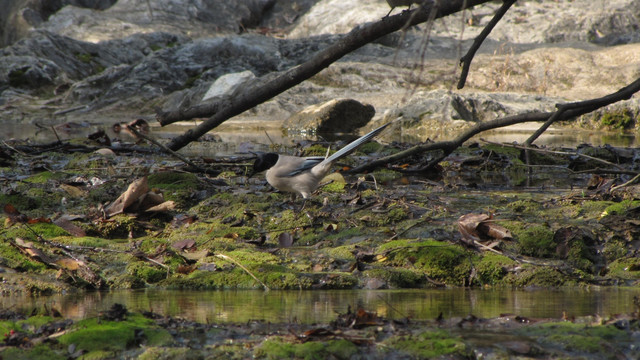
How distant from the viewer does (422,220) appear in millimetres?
4805

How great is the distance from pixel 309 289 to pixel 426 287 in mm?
660

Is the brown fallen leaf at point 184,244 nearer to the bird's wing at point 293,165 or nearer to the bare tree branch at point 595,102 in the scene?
the bird's wing at point 293,165

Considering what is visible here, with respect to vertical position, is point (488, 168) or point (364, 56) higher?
point (364, 56)

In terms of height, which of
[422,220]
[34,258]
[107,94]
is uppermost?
[107,94]

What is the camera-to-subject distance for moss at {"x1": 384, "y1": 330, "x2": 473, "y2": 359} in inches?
97.5

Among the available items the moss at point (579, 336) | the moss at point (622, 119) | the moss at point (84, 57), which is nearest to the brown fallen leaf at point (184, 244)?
the moss at point (579, 336)

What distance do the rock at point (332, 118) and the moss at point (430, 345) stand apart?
10.5 meters

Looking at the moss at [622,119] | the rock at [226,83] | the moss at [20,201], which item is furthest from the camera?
the rock at [226,83]

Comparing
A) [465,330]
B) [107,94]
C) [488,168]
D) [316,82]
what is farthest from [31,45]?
[465,330]

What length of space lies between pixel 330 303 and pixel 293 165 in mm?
2198

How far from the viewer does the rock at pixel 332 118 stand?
1301cm

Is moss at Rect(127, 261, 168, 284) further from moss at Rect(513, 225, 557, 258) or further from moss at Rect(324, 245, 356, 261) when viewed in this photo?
moss at Rect(513, 225, 557, 258)

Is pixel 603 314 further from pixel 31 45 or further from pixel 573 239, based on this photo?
pixel 31 45

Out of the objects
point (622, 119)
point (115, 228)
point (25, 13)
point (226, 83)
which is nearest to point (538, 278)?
point (115, 228)
